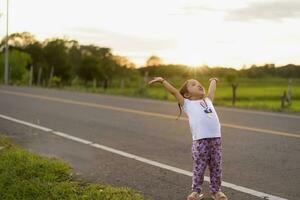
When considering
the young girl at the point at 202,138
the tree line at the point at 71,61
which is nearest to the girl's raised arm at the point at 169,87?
the young girl at the point at 202,138

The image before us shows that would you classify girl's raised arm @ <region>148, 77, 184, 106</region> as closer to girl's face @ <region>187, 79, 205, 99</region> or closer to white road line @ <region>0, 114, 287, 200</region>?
girl's face @ <region>187, 79, 205, 99</region>

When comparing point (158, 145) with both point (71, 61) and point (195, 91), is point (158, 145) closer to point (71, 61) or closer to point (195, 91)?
point (195, 91)

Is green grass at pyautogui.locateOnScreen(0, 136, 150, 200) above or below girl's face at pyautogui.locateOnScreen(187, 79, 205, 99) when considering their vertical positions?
below

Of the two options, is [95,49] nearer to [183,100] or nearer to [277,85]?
[277,85]

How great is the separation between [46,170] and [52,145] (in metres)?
2.66

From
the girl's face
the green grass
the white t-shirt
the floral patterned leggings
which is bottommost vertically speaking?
the green grass

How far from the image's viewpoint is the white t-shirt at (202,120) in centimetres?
568

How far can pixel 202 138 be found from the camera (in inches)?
223

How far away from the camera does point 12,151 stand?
8.05m

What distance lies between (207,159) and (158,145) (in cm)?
365

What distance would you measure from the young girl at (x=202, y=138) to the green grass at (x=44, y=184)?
2.20 feet

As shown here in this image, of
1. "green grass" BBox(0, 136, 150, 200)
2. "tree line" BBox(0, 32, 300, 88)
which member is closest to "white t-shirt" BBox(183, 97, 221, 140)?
"green grass" BBox(0, 136, 150, 200)

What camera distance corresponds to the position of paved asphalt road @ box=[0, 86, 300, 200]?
6.54 metres

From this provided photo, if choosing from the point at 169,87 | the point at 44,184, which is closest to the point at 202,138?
the point at 169,87
